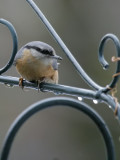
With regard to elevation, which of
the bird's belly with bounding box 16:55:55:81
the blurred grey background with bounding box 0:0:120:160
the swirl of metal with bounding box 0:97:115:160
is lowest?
the swirl of metal with bounding box 0:97:115:160

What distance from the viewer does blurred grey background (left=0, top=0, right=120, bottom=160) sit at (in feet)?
20.5

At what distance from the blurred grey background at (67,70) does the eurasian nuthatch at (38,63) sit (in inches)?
130

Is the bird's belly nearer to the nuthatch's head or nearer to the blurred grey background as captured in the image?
the nuthatch's head

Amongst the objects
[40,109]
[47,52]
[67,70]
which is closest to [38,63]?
[47,52]

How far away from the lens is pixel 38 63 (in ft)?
8.73

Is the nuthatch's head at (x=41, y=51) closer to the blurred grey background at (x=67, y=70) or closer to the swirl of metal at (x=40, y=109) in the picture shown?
the swirl of metal at (x=40, y=109)

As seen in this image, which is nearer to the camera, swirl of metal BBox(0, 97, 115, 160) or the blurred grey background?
swirl of metal BBox(0, 97, 115, 160)

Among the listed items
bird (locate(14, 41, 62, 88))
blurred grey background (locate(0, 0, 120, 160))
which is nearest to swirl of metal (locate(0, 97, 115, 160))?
bird (locate(14, 41, 62, 88))

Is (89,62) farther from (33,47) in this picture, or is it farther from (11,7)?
(33,47)

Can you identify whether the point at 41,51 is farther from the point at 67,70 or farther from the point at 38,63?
the point at 67,70

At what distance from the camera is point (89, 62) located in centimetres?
673

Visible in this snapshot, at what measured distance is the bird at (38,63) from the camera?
2.55 metres

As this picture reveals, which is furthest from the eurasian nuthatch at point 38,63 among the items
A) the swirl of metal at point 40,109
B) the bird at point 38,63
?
the swirl of metal at point 40,109

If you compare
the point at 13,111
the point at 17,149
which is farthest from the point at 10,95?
the point at 17,149
